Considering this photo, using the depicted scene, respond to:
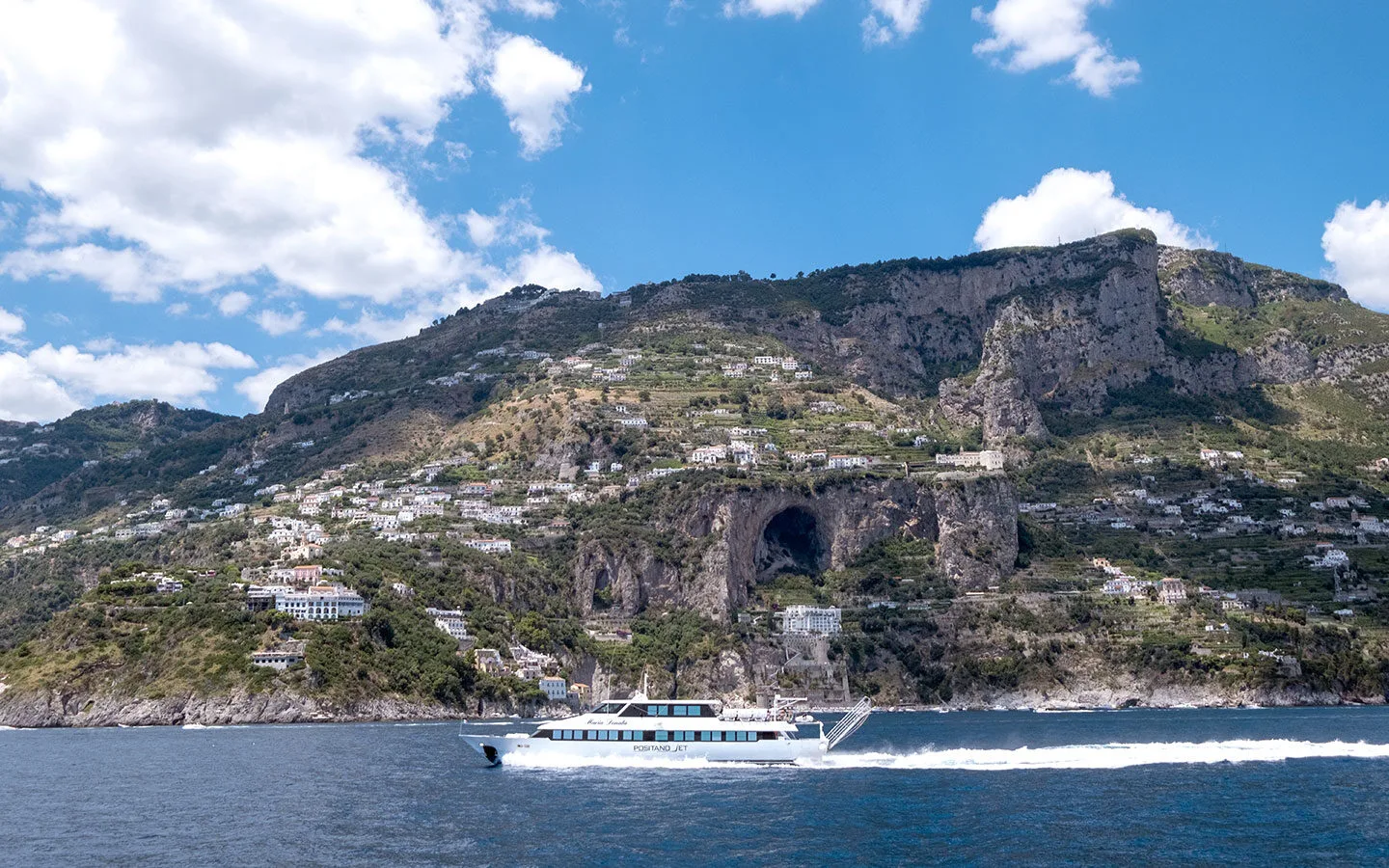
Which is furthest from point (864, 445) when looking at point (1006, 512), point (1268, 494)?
point (1268, 494)

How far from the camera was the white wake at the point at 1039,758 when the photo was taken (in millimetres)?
59000

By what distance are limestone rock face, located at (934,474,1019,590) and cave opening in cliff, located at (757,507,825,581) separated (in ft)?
43.5

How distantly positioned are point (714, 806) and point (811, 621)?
76.1 metres

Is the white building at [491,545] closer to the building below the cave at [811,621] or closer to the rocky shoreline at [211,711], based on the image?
the rocky shoreline at [211,711]

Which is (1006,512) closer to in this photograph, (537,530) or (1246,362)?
(537,530)

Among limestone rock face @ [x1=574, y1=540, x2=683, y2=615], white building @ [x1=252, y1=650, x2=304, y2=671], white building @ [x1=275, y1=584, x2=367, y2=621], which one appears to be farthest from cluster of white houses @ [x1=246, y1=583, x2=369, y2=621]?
limestone rock face @ [x1=574, y1=540, x2=683, y2=615]

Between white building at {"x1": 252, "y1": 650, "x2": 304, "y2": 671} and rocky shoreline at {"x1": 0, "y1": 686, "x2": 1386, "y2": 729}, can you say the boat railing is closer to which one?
rocky shoreline at {"x1": 0, "y1": 686, "x2": 1386, "y2": 729}

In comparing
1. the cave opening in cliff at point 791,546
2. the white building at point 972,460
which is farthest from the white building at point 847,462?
the white building at point 972,460

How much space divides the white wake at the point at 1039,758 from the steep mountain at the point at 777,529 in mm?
42124

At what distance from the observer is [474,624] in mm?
112375

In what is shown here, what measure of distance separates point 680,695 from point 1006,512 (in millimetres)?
41347

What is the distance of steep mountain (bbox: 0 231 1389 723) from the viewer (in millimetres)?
104438

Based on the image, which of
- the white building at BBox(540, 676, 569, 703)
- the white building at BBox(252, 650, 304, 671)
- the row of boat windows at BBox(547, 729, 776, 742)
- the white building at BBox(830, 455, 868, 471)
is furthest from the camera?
the white building at BBox(830, 455, 868, 471)

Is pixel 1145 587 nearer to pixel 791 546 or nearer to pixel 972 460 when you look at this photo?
pixel 972 460
